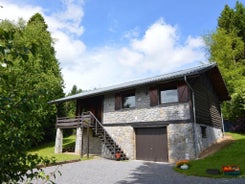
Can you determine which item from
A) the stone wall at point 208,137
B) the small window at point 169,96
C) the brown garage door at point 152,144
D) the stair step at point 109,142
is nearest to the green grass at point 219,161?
the stone wall at point 208,137

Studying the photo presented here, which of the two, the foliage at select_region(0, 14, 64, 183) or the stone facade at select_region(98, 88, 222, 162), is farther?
the stone facade at select_region(98, 88, 222, 162)

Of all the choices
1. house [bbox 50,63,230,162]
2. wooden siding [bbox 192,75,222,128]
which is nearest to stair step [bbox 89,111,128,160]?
house [bbox 50,63,230,162]

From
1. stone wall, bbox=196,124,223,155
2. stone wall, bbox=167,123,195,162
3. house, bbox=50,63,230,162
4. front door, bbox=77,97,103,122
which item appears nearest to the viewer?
stone wall, bbox=167,123,195,162

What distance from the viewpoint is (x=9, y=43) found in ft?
5.86

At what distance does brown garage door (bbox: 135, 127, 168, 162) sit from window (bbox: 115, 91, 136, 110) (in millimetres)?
2077

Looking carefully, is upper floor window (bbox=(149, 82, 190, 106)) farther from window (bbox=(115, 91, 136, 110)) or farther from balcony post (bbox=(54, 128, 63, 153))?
balcony post (bbox=(54, 128, 63, 153))

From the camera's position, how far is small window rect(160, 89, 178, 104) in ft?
40.5

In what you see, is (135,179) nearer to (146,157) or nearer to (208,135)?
(146,157)

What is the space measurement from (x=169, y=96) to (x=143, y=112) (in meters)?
2.11

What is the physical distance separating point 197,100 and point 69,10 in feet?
32.5

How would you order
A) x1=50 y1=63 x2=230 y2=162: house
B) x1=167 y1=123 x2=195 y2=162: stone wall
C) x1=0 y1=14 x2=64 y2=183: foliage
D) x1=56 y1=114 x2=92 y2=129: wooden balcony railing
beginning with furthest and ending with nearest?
x1=56 y1=114 x2=92 y2=129: wooden balcony railing < x1=50 y1=63 x2=230 y2=162: house < x1=167 y1=123 x2=195 y2=162: stone wall < x1=0 y1=14 x2=64 y2=183: foliage

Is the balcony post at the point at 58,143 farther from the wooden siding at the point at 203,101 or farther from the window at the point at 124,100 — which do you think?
the wooden siding at the point at 203,101

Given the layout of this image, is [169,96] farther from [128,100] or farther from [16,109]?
[16,109]

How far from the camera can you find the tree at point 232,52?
19.4 metres
